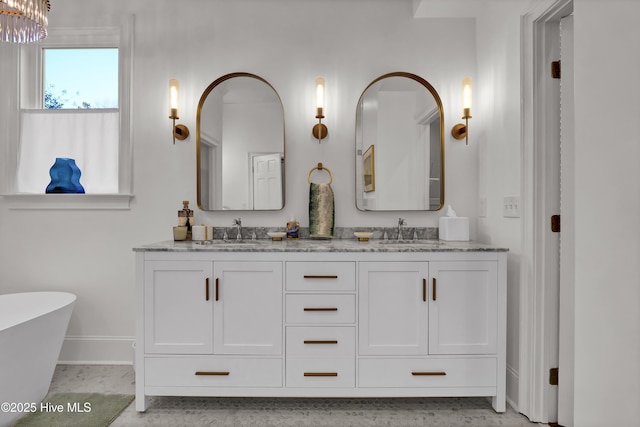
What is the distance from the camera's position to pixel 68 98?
8.75 feet

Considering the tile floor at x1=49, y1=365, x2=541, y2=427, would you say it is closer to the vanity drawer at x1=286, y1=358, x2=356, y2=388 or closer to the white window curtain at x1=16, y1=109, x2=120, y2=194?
the vanity drawer at x1=286, y1=358, x2=356, y2=388

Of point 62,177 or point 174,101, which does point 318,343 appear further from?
point 62,177

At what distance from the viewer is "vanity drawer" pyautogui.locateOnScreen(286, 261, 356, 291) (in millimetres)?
1938

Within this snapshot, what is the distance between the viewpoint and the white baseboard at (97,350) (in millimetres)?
2551

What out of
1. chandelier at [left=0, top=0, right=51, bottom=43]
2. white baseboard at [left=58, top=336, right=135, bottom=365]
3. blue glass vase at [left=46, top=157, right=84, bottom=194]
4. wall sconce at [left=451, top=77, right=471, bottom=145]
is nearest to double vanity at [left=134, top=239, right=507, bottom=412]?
white baseboard at [left=58, top=336, right=135, bottom=365]

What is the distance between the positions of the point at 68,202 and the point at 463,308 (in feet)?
8.83

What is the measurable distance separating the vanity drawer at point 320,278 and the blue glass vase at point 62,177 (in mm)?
1760

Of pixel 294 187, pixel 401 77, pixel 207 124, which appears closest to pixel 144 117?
pixel 207 124

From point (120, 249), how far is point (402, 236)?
2.00 meters

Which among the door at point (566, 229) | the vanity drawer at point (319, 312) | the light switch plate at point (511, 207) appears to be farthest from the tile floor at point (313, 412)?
the light switch plate at point (511, 207)

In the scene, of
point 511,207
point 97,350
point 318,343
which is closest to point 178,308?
point 318,343

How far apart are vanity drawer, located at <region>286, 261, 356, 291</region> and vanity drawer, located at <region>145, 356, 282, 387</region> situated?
0.44 m

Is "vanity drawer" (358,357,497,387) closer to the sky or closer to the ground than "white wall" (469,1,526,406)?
closer to the ground

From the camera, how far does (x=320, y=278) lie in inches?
76.4
